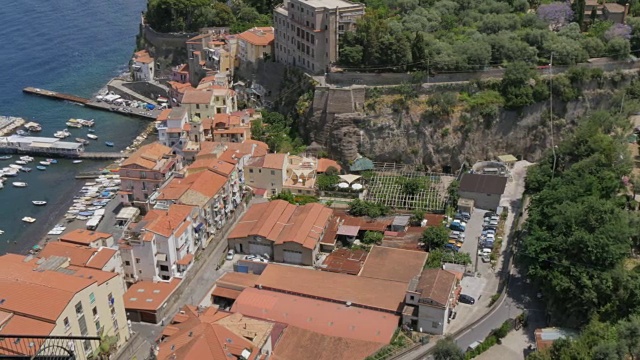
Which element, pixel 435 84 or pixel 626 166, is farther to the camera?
pixel 435 84

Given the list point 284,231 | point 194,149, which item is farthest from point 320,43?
point 284,231

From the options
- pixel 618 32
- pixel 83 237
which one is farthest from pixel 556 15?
pixel 83 237

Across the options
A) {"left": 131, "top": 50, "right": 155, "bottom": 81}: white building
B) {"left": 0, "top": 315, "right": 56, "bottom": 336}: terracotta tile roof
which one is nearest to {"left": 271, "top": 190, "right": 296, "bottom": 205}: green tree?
{"left": 0, "top": 315, "right": 56, "bottom": 336}: terracotta tile roof

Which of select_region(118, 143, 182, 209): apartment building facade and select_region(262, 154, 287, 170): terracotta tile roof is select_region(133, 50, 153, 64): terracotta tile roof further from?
select_region(262, 154, 287, 170): terracotta tile roof

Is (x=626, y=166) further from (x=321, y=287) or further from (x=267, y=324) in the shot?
(x=267, y=324)

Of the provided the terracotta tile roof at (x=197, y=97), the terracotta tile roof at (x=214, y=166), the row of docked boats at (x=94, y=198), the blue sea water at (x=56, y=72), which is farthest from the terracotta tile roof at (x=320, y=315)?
the terracotta tile roof at (x=197, y=97)

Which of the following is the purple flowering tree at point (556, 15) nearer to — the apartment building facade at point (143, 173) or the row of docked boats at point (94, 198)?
the apartment building facade at point (143, 173)

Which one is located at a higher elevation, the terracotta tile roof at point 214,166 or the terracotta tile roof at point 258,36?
the terracotta tile roof at point 258,36

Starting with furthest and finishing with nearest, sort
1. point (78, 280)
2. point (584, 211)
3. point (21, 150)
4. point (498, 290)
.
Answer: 1. point (21, 150)
2. point (498, 290)
3. point (584, 211)
4. point (78, 280)
